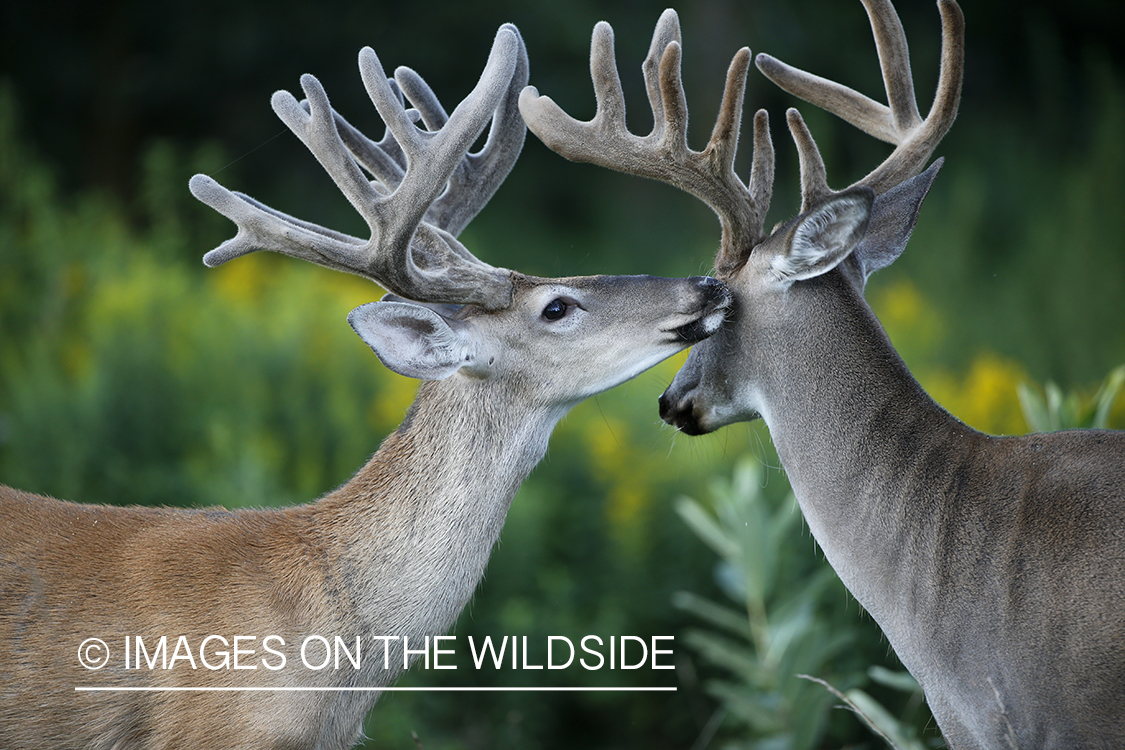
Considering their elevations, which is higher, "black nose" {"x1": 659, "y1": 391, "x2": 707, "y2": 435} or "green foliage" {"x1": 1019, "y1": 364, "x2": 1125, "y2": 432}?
"green foliage" {"x1": 1019, "y1": 364, "x2": 1125, "y2": 432}

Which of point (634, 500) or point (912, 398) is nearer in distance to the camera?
point (912, 398)

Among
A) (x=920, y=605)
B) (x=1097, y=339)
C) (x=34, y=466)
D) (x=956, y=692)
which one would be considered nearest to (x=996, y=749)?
(x=956, y=692)

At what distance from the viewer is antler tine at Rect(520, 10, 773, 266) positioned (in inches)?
114

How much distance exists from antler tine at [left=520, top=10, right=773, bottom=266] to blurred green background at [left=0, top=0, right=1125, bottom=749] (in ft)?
2.62

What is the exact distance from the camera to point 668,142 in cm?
292

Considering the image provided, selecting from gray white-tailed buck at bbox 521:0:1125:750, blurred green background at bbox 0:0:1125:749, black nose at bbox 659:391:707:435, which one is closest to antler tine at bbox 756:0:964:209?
gray white-tailed buck at bbox 521:0:1125:750

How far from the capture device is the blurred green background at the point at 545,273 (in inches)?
191

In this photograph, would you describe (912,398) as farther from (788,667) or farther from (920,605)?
(788,667)

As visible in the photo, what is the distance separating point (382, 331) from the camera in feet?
9.15

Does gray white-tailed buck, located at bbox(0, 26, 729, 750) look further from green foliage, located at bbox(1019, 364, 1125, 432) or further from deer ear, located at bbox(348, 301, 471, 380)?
green foliage, located at bbox(1019, 364, 1125, 432)

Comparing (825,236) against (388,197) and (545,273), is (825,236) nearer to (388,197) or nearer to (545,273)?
(388,197)

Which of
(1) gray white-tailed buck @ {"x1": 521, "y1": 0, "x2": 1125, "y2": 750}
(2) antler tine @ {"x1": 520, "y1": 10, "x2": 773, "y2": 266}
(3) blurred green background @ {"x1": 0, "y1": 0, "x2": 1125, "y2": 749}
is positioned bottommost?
(1) gray white-tailed buck @ {"x1": 521, "y1": 0, "x2": 1125, "y2": 750}

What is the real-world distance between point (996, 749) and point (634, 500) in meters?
2.73

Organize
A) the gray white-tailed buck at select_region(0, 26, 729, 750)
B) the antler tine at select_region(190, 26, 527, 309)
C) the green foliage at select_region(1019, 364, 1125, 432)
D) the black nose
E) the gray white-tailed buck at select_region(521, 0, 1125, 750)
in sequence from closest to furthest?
the gray white-tailed buck at select_region(521, 0, 1125, 750) < the gray white-tailed buck at select_region(0, 26, 729, 750) < the antler tine at select_region(190, 26, 527, 309) < the black nose < the green foliage at select_region(1019, 364, 1125, 432)
